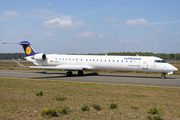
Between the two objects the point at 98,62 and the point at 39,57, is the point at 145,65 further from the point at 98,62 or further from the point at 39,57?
the point at 39,57

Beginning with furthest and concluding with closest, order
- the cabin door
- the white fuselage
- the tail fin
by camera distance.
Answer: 1. the tail fin
2. the cabin door
3. the white fuselage

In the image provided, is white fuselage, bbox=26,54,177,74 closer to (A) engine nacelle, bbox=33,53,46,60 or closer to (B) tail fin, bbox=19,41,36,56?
(A) engine nacelle, bbox=33,53,46,60

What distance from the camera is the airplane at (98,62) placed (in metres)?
24.4

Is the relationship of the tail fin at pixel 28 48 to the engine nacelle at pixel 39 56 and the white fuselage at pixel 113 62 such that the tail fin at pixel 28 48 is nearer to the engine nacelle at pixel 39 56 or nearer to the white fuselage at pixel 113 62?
the engine nacelle at pixel 39 56

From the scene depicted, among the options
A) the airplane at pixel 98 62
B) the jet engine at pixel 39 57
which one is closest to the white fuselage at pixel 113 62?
the airplane at pixel 98 62

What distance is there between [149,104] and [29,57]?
2700 centimetres

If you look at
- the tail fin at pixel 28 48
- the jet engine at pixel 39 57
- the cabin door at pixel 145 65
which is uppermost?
the tail fin at pixel 28 48

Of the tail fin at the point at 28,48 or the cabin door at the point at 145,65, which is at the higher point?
the tail fin at the point at 28,48

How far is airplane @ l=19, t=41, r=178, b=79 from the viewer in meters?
24.4

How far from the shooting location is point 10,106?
9.30 meters

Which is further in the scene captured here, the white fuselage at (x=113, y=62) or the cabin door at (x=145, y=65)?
the cabin door at (x=145, y=65)

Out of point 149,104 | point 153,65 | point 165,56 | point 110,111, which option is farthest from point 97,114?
point 165,56

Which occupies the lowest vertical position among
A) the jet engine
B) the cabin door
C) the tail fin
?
the cabin door

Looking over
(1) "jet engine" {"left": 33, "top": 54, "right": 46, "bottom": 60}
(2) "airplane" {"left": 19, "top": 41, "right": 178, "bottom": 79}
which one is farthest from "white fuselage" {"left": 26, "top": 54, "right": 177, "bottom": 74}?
(1) "jet engine" {"left": 33, "top": 54, "right": 46, "bottom": 60}
